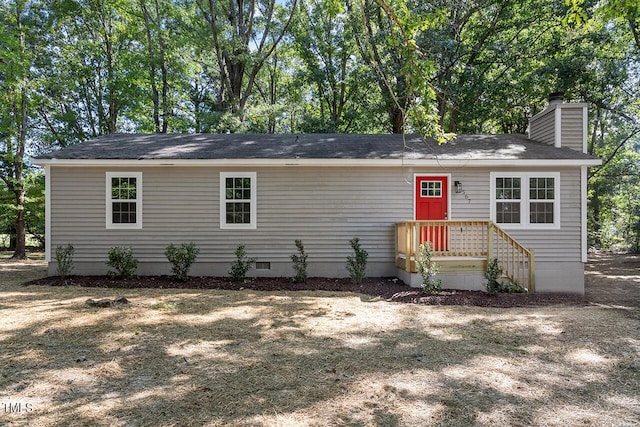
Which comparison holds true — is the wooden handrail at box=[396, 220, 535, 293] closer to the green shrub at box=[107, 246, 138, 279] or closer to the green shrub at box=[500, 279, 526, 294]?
the green shrub at box=[500, 279, 526, 294]

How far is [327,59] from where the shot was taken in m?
21.4

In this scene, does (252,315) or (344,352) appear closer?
(344,352)

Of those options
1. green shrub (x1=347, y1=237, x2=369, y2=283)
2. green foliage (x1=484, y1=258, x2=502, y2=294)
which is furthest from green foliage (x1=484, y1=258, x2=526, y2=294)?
green shrub (x1=347, y1=237, x2=369, y2=283)

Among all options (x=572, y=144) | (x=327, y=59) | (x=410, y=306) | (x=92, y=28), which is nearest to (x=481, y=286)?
(x=410, y=306)

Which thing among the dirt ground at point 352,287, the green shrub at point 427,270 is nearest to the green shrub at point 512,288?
the dirt ground at point 352,287

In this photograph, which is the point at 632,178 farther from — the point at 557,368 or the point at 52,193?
the point at 52,193

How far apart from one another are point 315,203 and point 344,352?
5481 millimetres

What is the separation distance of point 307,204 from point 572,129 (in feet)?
24.1

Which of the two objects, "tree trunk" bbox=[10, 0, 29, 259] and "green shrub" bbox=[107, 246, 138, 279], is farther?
"tree trunk" bbox=[10, 0, 29, 259]

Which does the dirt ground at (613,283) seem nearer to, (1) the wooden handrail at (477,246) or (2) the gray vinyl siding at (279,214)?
(1) the wooden handrail at (477,246)

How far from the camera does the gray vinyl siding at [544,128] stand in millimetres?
10055

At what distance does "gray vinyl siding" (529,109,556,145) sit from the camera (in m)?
10.1

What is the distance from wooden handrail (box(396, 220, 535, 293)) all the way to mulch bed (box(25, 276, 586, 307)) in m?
0.57

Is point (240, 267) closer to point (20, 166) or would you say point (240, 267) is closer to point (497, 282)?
point (497, 282)
